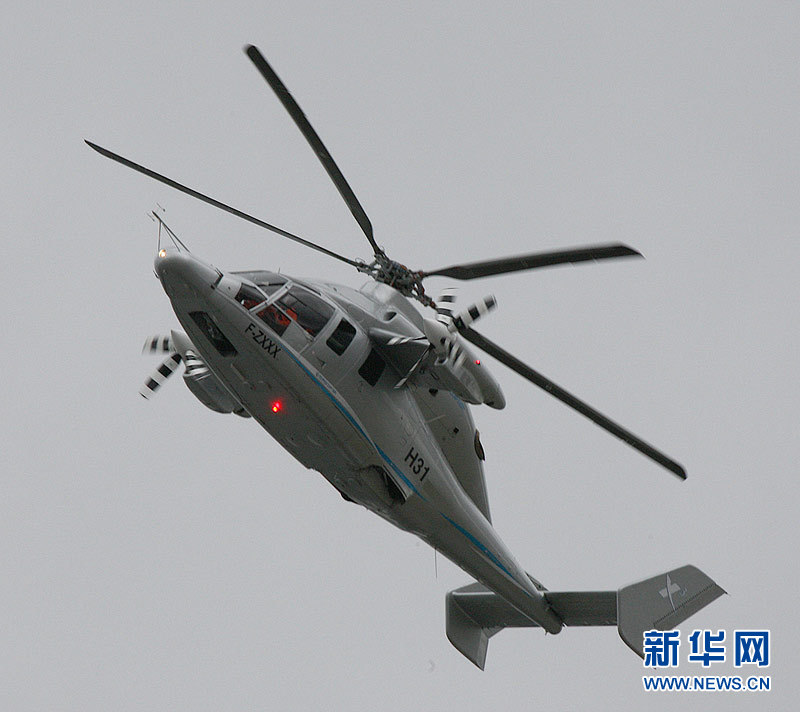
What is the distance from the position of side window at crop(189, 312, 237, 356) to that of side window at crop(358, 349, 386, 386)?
2.25 m

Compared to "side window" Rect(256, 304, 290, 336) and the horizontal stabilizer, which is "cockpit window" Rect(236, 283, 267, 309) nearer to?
"side window" Rect(256, 304, 290, 336)

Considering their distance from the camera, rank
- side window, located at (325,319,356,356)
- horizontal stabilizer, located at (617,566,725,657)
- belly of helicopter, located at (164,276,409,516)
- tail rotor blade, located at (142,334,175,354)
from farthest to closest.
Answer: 1. horizontal stabilizer, located at (617,566,725,657)
2. tail rotor blade, located at (142,334,175,354)
3. side window, located at (325,319,356,356)
4. belly of helicopter, located at (164,276,409,516)

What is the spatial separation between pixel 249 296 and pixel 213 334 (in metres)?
0.80

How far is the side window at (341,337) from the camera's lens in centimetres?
1834

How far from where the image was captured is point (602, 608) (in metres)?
23.2

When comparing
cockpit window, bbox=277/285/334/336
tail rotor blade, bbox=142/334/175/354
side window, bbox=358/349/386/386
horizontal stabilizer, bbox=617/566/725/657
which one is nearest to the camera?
cockpit window, bbox=277/285/334/336

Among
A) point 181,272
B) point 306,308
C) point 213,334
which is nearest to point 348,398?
point 306,308

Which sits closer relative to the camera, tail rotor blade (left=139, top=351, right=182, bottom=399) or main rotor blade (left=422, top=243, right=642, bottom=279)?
main rotor blade (left=422, top=243, right=642, bottom=279)

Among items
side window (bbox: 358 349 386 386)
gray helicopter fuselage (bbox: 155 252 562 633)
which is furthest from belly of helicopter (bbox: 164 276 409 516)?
side window (bbox: 358 349 386 386)

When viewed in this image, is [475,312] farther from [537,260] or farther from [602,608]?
[602,608]

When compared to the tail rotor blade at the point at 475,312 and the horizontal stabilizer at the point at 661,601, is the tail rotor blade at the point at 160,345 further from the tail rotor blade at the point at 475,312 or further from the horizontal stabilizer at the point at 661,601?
the horizontal stabilizer at the point at 661,601

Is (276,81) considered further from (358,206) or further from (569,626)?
(569,626)

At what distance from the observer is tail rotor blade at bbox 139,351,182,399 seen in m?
20.2

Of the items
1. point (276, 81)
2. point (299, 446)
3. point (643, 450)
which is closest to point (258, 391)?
point (299, 446)
